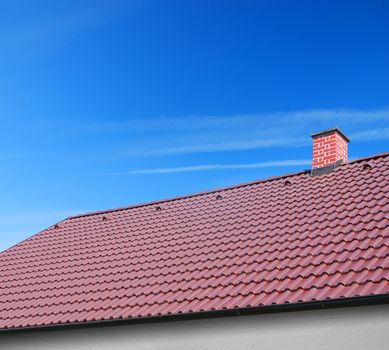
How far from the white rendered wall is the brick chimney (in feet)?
17.2

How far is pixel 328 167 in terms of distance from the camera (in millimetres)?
11648

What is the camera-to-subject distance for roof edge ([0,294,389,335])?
656 cm

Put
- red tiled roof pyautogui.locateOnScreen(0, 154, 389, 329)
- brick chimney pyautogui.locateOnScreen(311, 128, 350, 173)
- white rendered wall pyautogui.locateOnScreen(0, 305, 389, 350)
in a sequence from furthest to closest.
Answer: brick chimney pyautogui.locateOnScreen(311, 128, 350, 173), red tiled roof pyautogui.locateOnScreen(0, 154, 389, 329), white rendered wall pyautogui.locateOnScreen(0, 305, 389, 350)

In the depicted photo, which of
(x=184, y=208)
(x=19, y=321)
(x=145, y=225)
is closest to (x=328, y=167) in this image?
(x=184, y=208)

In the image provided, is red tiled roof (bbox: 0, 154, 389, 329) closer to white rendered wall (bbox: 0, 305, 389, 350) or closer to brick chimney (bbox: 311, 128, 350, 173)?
white rendered wall (bbox: 0, 305, 389, 350)

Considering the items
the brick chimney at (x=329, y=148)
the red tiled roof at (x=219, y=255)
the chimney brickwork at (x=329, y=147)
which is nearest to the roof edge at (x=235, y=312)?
the red tiled roof at (x=219, y=255)

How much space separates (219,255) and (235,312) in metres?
1.98

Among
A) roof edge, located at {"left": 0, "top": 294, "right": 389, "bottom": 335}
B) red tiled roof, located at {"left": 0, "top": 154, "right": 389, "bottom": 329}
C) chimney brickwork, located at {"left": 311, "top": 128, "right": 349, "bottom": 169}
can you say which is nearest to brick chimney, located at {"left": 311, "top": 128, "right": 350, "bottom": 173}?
chimney brickwork, located at {"left": 311, "top": 128, "right": 349, "bottom": 169}

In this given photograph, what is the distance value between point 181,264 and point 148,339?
1.68 meters

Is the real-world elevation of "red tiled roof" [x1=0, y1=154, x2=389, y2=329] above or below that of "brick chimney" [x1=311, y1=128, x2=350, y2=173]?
below

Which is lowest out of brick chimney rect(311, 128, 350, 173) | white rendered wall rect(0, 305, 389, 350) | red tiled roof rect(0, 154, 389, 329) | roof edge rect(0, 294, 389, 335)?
white rendered wall rect(0, 305, 389, 350)

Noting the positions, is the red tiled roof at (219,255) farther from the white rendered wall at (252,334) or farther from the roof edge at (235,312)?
the white rendered wall at (252,334)

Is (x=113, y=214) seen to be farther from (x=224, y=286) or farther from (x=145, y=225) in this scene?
(x=224, y=286)

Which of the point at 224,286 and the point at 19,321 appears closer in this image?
the point at 224,286
